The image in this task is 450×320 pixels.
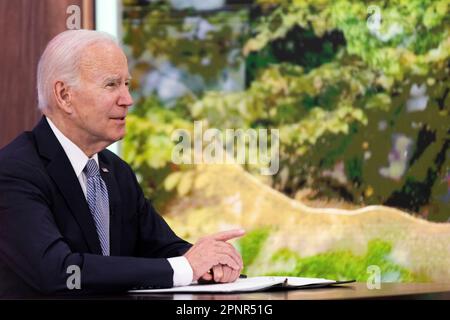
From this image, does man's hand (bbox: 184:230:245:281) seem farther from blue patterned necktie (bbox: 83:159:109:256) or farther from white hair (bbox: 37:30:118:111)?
white hair (bbox: 37:30:118:111)

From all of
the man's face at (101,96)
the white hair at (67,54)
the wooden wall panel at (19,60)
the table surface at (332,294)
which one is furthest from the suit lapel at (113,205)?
the wooden wall panel at (19,60)

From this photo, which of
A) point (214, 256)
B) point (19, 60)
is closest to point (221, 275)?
point (214, 256)

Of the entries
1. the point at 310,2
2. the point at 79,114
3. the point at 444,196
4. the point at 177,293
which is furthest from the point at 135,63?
the point at 177,293

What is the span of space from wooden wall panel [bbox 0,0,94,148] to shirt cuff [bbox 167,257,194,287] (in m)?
1.42

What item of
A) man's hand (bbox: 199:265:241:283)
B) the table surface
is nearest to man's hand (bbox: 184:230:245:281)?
man's hand (bbox: 199:265:241:283)

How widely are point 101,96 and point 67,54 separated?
13cm

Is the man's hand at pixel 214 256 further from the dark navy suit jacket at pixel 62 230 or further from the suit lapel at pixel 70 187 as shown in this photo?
the suit lapel at pixel 70 187

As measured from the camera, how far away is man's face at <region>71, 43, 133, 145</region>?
2438mm

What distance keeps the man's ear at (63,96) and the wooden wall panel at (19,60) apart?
1031mm

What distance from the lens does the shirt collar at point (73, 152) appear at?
8.02 ft

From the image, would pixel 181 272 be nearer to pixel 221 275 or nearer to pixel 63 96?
pixel 221 275

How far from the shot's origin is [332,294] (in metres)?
2.00

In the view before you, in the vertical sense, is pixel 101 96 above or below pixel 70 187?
above

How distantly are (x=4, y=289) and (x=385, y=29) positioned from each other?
3523 millimetres
